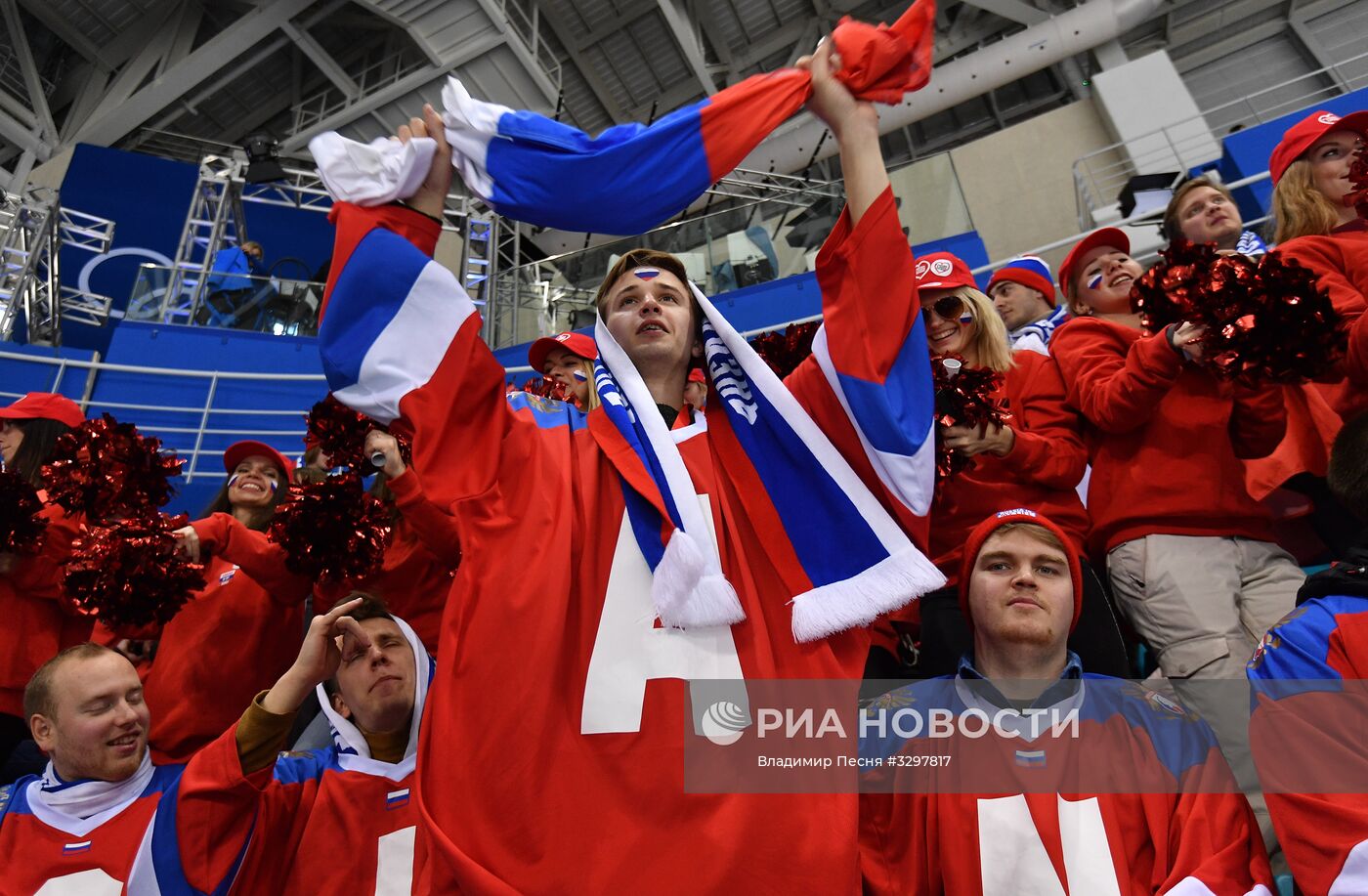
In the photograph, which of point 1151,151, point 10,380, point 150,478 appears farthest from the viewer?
point 1151,151

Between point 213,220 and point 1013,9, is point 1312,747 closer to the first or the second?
point 213,220

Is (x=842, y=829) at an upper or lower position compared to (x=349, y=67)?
lower

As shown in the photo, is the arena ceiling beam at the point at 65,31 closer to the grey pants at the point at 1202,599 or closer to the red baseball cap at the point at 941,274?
the red baseball cap at the point at 941,274

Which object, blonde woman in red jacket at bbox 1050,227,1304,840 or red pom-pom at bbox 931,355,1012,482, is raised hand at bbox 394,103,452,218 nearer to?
red pom-pom at bbox 931,355,1012,482

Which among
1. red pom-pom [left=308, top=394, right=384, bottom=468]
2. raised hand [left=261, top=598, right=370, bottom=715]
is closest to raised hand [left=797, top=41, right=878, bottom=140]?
raised hand [left=261, top=598, right=370, bottom=715]

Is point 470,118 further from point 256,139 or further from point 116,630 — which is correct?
point 256,139

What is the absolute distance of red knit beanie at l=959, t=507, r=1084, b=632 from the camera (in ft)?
7.09

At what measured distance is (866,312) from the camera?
1665 millimetres

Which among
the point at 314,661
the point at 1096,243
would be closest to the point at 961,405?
the point at 1096,243

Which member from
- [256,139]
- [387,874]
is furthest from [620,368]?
[256,139]

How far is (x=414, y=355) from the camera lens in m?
1.70

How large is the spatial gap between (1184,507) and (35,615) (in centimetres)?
354

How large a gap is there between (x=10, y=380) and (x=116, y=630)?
5322mm

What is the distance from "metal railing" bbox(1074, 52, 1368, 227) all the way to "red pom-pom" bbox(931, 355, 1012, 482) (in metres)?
8.18
